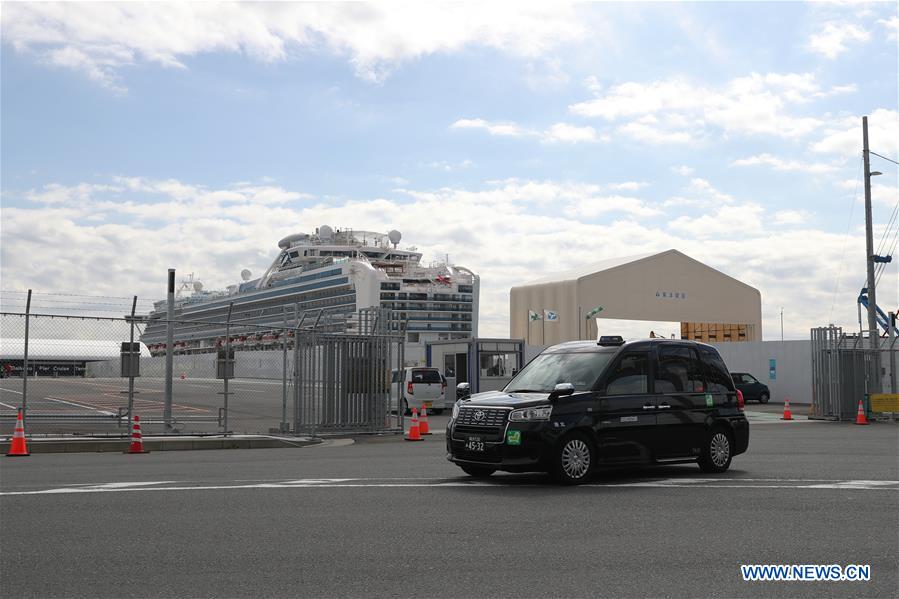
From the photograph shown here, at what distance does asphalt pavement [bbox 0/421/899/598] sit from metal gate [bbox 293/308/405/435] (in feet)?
24.6

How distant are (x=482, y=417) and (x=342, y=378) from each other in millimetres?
10463

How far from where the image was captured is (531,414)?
34.8 feet

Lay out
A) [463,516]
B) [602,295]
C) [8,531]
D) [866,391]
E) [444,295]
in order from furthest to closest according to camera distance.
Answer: [444,295]
[602,295]
[866,391]
[463,516]
[8,531]

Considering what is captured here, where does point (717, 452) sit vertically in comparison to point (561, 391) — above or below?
below

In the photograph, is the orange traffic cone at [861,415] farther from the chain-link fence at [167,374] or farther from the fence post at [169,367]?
the fence post at [169,367]

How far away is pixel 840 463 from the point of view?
13750 mm

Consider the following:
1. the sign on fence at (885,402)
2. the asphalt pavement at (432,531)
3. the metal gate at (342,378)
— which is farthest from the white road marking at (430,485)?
the sign on fence at (885,402)

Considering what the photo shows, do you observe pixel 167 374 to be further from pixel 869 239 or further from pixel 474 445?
pixel 869 239

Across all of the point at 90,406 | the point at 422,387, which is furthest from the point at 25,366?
the point at 422,387

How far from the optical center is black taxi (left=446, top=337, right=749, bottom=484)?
34.8ft

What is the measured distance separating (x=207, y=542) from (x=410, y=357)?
53.0m

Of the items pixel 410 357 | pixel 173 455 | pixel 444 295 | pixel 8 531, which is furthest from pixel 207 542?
pixel 444 295

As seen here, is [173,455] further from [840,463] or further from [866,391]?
[866,391]

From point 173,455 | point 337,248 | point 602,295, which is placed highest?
point 337,248
